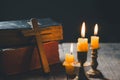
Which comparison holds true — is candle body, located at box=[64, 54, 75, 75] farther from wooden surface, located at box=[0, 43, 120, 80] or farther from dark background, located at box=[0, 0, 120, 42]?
dark background, located at box=[0, 0, 120, 42]

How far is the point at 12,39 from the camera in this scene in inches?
118

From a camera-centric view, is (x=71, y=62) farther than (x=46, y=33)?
No

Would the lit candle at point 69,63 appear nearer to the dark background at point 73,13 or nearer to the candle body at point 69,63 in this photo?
the candle body at point 69,63

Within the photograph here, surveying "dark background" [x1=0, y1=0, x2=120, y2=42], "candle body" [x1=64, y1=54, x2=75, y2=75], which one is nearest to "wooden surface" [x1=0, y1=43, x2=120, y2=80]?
"candle body" [x1=64, y1=54, x2=75, y2=75]

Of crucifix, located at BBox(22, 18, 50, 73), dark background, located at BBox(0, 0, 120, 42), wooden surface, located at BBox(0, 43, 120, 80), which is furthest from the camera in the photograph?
dark background, located at BBox(0, 0, 120, 42)

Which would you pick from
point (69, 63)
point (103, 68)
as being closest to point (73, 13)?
point (103, 68)

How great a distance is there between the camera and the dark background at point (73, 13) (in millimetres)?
5375

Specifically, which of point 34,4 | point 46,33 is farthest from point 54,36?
point 34,4

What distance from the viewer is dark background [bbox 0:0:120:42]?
5375mm

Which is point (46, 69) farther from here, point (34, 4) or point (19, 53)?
point (34, 4)

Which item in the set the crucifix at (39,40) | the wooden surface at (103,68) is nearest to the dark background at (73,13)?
the wooden surface at (103,68)

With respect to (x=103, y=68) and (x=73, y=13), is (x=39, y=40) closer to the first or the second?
(x=103, y=68)

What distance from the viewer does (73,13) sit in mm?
5547

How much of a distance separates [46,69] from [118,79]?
2.29 ft
